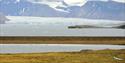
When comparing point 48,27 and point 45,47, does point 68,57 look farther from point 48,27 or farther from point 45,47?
point 45,47

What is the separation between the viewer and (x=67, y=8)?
14.4 meters

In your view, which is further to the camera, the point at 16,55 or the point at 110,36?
the point at 110,36

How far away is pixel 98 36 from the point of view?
47.0 feet

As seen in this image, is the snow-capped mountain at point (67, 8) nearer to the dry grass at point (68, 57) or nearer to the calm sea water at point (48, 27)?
the calm sea water at point (48, 27)

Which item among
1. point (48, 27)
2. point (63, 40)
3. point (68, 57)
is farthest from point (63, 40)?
point (68, 57)

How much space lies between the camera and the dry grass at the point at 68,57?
12586 millimetres

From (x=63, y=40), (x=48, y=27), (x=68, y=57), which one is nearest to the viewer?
(x=68, y=57)

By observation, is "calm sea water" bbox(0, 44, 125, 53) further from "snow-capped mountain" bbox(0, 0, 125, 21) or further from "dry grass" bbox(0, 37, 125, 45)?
"snow-capped mountain" bbox(0, 0, 125, 21)

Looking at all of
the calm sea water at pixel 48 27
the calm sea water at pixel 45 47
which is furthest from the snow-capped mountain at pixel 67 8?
the calm sea water at pixel 45 47

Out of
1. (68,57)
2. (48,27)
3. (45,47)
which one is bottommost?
(45,47)

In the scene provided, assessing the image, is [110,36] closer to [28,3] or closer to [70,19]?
[70,19]

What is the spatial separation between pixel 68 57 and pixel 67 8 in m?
2.34

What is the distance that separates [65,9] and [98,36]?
1881 millimetres

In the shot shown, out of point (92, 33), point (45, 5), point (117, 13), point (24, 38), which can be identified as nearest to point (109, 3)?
point (117, 13)
